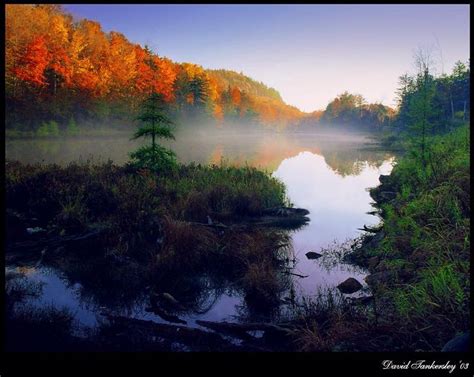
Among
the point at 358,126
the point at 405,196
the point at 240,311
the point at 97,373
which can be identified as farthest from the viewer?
the point at 358,126

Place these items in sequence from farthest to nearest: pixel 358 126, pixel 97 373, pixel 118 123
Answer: pixel 358 126, pixel 118 123, pixel 97 373

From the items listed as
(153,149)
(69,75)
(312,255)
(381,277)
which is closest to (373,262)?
(381,277)

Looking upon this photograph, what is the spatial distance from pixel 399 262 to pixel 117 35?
71.7 metres

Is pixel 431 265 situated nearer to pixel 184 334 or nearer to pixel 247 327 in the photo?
pixel 247 327

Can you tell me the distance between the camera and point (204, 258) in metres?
9.97

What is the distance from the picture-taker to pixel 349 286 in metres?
8.62

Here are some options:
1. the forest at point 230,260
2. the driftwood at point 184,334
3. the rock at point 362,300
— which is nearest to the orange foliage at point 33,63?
the forest at point 230,260

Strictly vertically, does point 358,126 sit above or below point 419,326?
above

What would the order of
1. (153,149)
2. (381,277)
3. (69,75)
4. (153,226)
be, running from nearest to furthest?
1. (381,277)
2. (153,226)
3. (153,149)
4. (69,75)

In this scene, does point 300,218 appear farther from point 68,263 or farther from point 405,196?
point 68,263

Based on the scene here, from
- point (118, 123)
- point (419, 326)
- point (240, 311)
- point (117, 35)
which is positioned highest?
point (117, 35)

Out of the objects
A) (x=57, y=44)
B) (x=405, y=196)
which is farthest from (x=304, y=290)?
(x=57, y=44)
